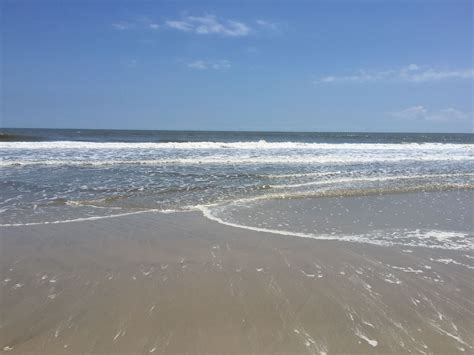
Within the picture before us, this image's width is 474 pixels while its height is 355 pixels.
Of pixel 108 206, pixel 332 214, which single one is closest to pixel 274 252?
pixel 332 214

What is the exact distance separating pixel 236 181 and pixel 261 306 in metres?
8.63

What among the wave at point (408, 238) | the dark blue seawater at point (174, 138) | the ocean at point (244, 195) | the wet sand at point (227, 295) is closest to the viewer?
the wet sand at point (227, 295)

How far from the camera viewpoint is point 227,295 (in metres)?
3.80

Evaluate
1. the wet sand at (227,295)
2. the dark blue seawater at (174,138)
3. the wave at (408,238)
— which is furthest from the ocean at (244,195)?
the dark blue seawater at (174,138)

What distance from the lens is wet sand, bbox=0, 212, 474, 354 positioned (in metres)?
2.98

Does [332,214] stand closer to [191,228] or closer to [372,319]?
[191,228]

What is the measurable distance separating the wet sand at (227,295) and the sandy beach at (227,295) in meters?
0.01

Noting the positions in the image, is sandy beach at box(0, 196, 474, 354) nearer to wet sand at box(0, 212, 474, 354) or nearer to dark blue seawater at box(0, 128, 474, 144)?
wet sand at box(0, 212, 474, 354)

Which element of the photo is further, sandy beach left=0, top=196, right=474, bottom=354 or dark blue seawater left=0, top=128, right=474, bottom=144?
dark blue seawater left=0, top=128, right=474, bottom=144

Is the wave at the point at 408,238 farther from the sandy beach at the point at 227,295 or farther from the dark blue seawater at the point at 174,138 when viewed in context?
the dark blue seawater at the point at 174,138

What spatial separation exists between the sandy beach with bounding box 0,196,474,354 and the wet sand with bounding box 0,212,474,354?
14 millimetres

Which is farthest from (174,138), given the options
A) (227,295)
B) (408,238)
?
(227,295)

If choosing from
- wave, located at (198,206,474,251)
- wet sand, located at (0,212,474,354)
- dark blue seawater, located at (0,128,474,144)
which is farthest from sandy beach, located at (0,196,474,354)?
dark blue seawater, located at (0,128,474,144)

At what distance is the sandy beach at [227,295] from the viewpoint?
9.77 feet
